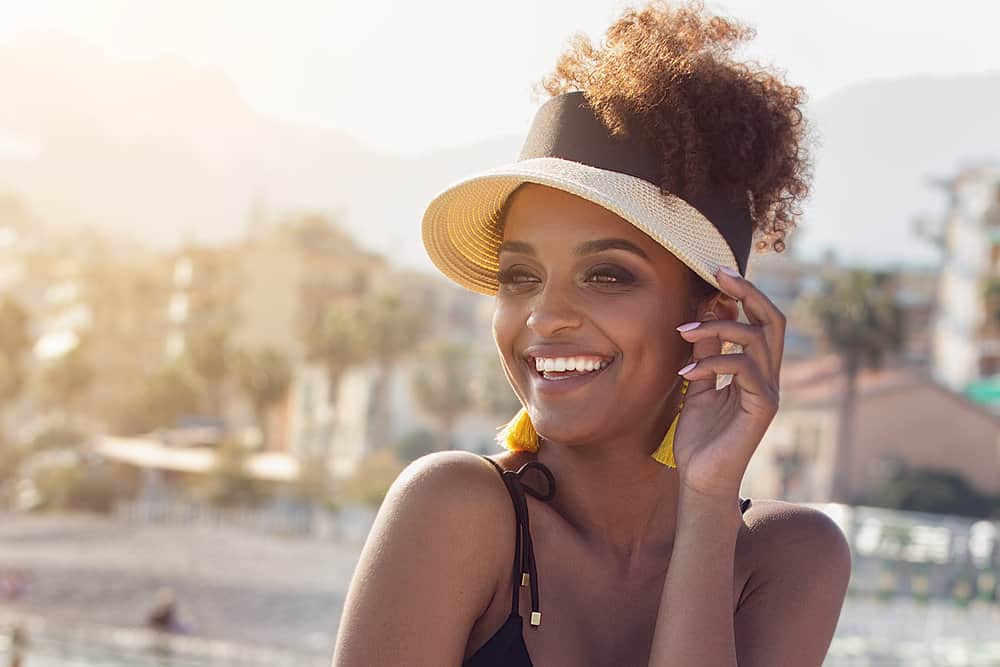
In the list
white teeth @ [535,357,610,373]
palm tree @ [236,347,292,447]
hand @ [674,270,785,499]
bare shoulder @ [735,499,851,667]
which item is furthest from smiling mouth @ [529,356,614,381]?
palm tree @ [236,347,292,447]

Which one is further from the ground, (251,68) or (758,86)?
(251,68)

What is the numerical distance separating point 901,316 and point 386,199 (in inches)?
4359

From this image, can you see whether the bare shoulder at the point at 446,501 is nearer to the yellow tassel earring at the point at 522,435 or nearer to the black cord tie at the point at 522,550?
the black cord tie at the point at 522,550

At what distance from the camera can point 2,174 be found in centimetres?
12375

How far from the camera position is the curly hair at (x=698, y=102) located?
5.02ft

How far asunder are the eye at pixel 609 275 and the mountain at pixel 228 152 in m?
122

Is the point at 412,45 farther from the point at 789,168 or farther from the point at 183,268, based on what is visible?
the point at 789,168

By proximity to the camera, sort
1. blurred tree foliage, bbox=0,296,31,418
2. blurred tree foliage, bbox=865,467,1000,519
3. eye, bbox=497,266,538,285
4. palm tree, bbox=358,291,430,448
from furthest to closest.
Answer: blurred tree foliage, bbox=0,296,31,418 → palm tree, bbox=358,291,430,448 → blurred tree foliage, bbox=865,467,1000,519 → eye, bbox=497,266,538,285

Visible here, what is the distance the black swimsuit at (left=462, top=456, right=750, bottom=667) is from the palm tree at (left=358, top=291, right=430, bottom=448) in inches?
1571

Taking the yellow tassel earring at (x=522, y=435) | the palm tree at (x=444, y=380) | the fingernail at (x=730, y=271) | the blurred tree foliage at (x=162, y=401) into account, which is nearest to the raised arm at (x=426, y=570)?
the yellow tassel earring at (x=522, y=435)

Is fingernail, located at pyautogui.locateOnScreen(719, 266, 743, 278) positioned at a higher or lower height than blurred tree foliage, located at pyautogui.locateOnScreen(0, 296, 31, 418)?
higher

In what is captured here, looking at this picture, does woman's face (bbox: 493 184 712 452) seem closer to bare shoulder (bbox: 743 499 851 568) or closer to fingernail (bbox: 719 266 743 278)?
fingernail (bbox: 719 266 743 278)

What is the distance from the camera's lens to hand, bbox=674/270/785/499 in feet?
4.99

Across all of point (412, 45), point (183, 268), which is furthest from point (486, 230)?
point (412, 45)
